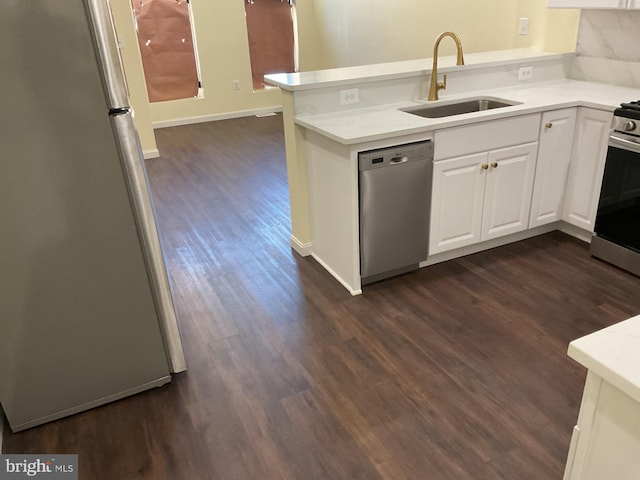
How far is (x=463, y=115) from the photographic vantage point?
299 centimetres

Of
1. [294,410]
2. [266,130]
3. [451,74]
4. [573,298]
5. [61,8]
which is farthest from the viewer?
[266,130]

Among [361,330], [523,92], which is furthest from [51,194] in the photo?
[523,92]

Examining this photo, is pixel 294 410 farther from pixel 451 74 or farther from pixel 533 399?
pixel 451 74

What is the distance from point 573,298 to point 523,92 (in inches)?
59.2

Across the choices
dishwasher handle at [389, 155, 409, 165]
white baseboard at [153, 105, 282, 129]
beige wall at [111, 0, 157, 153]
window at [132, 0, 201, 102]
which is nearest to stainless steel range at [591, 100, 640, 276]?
dishwasher handle at [389, 155, 409, 165]

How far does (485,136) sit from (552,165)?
2.11ft

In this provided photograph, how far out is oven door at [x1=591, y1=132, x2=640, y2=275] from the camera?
2879mm

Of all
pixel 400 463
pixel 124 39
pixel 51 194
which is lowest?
pixel 400 463

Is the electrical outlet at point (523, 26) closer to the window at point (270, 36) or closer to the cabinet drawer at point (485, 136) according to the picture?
the cabinet drawer at point (485, 136)

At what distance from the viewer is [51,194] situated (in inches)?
73.5

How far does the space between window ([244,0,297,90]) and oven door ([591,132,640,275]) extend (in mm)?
5574

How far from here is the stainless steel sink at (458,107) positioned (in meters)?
3.34

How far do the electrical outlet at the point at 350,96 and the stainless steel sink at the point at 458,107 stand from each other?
30cm

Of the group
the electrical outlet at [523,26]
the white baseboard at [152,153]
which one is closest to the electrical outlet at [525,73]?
the electrical outlet at [523,26]
